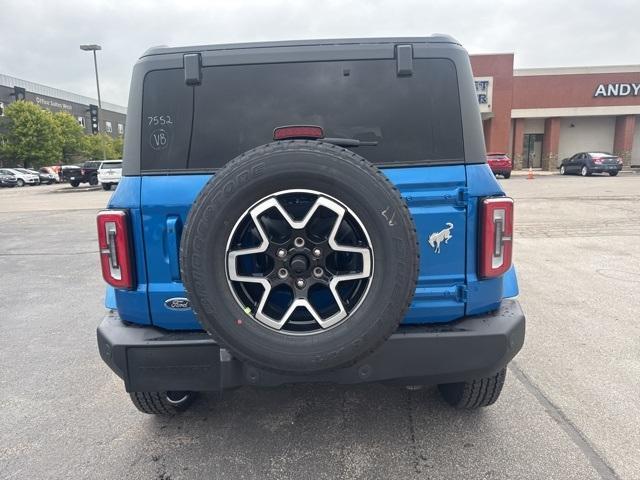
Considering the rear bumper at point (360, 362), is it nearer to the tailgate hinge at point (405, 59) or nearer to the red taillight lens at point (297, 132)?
the red taillight lens at point (297, 132)

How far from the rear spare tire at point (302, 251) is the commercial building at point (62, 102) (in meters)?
47.7

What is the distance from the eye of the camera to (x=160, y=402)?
9.34 ft

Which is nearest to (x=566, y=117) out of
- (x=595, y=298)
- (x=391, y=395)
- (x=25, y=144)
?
(x=595, y=298)

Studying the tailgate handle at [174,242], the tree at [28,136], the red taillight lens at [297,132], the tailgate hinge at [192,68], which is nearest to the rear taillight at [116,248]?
the tailgate handle at [174,242]

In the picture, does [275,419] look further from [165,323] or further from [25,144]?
[25,144]

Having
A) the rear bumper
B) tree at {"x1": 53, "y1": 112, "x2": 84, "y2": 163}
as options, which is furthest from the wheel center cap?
tree at {"x1": 53, "y1": 112, "x2": 84, "y2": 163}

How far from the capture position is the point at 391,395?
10.5ft

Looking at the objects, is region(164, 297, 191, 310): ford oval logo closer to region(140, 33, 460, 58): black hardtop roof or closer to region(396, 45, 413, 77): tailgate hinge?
region(140, 33, 460, 58): black hardtop roof

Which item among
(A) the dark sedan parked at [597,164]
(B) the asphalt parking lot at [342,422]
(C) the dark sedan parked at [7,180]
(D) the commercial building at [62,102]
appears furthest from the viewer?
(D) the commercial building at [62,102]

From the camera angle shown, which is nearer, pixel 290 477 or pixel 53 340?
pixel 290 477

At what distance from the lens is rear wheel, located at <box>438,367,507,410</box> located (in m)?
2.74

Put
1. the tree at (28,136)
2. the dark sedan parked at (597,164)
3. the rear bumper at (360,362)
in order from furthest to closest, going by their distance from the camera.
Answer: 1. the tree at (28,136)
2. the dark sedan parked at (597,164)
3. the rear bumper at (360,362)

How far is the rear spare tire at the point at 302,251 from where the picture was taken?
1.97 metres

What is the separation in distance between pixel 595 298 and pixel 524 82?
30.8m
